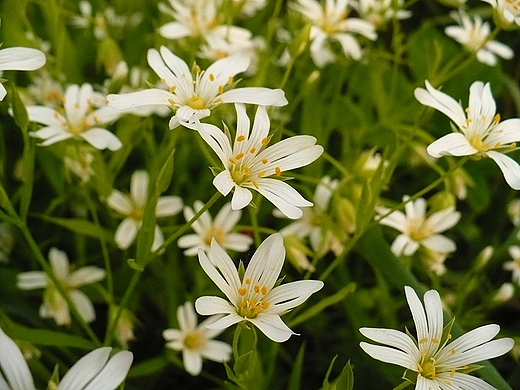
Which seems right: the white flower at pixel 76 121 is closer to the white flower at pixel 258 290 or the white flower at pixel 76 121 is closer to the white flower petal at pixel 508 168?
the white flower at pixel 258 290

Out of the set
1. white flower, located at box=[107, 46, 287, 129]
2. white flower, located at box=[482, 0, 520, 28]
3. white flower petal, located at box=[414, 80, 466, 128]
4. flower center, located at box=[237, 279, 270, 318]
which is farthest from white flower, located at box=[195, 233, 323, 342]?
white flower, located at box=[482, 0, 520, 28]

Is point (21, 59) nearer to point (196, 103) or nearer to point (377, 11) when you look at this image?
point (196, 103)

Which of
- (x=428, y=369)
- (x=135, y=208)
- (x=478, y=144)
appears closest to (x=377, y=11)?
(x=478, y=144)

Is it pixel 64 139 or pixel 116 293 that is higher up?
pixel 64 139

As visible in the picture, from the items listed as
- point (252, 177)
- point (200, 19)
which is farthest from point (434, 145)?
point (200, 19)

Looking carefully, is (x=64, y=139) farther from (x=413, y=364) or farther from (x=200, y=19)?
(x=413, y=364)

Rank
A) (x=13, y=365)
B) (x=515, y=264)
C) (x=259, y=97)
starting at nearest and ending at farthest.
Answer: (x=13, y=365), (x=259, y=97), (x=515, y=264)

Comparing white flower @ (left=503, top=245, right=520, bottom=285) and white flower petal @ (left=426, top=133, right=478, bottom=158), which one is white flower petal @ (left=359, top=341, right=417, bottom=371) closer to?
white flower petal @ (left=426, top=133, right=478, bottom=158)
